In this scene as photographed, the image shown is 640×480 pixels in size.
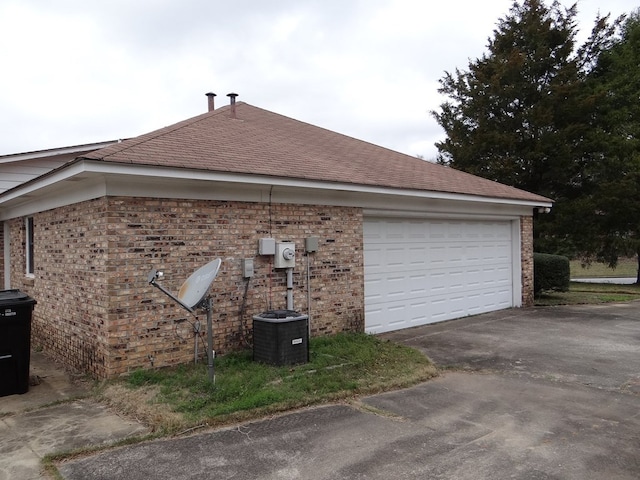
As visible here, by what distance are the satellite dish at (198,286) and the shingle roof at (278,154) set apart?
5.08ft

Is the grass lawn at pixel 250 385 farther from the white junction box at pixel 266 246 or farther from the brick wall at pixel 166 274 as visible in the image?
the white junction box at pixel 266 246

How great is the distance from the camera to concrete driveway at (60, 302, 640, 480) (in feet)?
12.9

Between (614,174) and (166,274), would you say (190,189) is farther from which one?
(614,174)

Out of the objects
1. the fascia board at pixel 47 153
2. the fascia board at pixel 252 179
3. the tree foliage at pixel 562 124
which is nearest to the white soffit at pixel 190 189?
the fascia board at pixel 252 179

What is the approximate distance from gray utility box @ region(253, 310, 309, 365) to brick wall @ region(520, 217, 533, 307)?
795 cm

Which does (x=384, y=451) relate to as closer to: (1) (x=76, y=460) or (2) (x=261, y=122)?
(1) (x=76, y=460)

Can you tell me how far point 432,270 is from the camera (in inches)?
417

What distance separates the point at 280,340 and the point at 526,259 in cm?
851

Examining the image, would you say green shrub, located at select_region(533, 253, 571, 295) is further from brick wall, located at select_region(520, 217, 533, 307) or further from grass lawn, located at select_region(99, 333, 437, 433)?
grass lawn, located at select_region(99, 333, 437, 433)

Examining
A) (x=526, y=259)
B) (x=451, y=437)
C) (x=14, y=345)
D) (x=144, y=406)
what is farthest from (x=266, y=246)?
(x=526, y=259)

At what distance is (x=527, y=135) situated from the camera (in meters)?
22.4

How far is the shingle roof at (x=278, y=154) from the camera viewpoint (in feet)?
22.6

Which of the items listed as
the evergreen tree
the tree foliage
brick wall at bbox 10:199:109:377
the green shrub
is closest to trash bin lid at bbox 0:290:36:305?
brick wall at bbox 10:199:109:377

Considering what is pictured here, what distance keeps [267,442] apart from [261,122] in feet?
26.5
